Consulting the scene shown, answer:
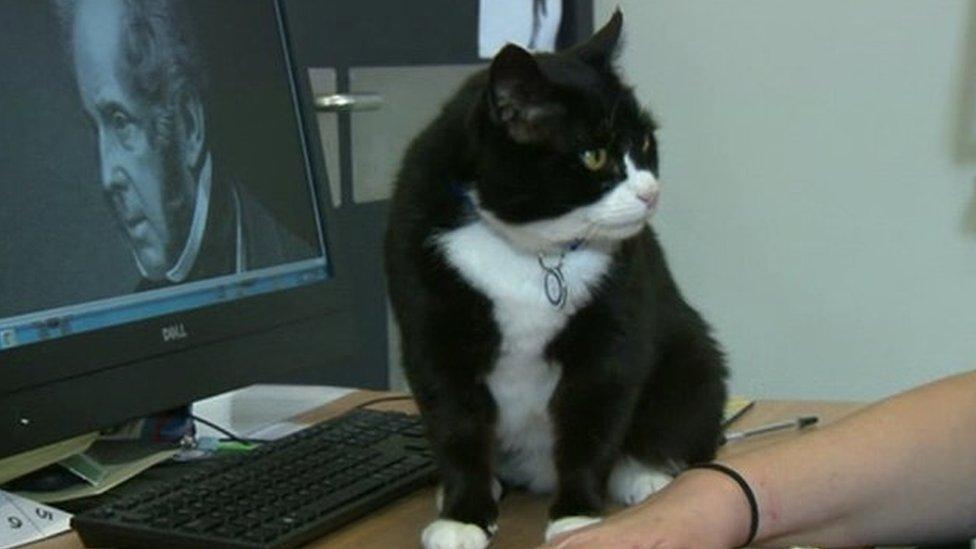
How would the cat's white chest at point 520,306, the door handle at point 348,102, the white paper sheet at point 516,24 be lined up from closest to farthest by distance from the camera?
the cat's white chest at point 520,306
the door handle at point 348,102
the white paper sheet at point 516,24

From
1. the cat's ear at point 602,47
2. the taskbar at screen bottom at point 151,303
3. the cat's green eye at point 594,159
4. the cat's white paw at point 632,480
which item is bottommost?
the cat's white paw at point 632,480

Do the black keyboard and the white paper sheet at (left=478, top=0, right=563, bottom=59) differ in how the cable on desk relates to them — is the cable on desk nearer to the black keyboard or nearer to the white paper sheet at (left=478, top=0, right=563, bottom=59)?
the black keyboard

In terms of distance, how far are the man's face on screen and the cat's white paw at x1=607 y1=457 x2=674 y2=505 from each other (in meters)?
0.41

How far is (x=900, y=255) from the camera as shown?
2129 millimetres

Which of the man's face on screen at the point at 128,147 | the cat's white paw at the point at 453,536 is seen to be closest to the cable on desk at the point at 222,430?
the man's face on screen at the point at 128,147

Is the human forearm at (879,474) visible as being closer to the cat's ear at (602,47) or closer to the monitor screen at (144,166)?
the cat's ear at (602,47)

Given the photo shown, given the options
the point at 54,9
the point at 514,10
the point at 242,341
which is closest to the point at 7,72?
the point at 54,9

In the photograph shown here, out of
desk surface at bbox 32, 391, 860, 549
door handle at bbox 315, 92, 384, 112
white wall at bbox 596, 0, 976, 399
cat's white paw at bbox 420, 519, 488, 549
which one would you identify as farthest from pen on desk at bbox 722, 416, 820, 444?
white wall at bbox 596, 0, 976, 399

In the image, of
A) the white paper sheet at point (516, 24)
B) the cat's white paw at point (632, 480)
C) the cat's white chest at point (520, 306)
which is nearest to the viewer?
the cat's white chest at point (520, 306)

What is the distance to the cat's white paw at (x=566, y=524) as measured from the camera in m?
0.85

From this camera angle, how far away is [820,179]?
2.18 m

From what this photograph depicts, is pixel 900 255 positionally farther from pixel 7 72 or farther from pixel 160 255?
pixel 7 72

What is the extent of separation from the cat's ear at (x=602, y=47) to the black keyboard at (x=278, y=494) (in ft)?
1.20

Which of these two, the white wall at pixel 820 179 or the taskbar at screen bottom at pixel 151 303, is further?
the white wall at pixel 820 179
